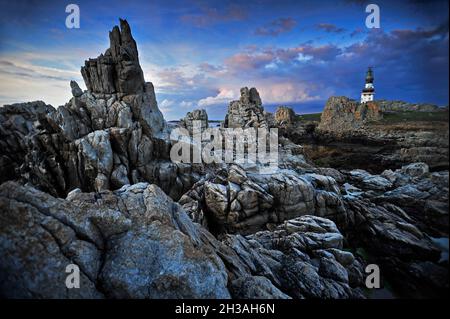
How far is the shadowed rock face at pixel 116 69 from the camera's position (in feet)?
119

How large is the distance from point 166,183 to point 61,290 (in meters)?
26.9

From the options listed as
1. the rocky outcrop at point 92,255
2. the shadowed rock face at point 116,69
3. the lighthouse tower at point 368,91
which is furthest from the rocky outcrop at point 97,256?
the lighthouse tower at point 368,91

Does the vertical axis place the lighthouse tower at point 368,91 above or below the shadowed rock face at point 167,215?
above

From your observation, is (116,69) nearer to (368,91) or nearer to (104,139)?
(104,139)

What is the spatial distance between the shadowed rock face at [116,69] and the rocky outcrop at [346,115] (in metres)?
70.8

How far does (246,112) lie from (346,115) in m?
47.0

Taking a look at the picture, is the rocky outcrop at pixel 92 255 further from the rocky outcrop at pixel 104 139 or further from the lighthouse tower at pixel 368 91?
the lighthouse tower at pixel 368 91

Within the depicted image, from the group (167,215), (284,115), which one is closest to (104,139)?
(167,215)

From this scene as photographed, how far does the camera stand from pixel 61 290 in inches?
206

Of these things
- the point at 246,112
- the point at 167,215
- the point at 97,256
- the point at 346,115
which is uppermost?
the point at 346,115

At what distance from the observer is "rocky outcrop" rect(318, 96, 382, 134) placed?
277ft

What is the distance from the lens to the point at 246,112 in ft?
210

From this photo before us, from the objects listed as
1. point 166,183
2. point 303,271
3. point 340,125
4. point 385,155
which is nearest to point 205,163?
point 166,183

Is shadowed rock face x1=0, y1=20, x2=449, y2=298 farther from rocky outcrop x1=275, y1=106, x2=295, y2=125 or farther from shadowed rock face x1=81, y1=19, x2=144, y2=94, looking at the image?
rocky outcrop x1=275, y1=106, x2=295, y2=125
